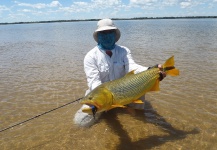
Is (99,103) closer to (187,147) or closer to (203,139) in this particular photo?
(187,147)

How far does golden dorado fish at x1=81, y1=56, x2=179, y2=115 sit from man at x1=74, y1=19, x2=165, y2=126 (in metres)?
0.91

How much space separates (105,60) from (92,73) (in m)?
0.46

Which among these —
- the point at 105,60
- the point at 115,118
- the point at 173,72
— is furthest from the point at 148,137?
the point at 105,60

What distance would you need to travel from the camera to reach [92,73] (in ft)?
15.7

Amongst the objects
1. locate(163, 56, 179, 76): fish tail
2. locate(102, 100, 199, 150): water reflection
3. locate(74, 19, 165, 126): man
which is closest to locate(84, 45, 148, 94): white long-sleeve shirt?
locate(74, 19, 165, 126): man

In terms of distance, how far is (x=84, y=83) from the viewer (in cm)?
843

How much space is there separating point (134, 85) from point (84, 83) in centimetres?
492

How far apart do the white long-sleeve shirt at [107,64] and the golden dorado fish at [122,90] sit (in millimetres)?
918

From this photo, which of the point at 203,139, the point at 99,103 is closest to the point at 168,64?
the point at 99,103

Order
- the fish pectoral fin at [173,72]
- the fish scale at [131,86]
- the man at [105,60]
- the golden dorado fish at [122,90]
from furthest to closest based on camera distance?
1. the man at [105,60]
2. the fish pectoral fin at [173,72]
3. the fish scale at [131,86]
4. the golden dorado fish at [122,90]

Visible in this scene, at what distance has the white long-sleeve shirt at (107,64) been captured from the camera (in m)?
4.87

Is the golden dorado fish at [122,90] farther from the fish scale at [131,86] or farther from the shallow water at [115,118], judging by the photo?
the shallow water at [115,118]

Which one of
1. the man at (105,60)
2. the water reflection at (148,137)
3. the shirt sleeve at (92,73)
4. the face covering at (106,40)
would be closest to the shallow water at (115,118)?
the water reflection at (148,137)

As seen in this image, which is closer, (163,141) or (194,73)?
(163,141)
